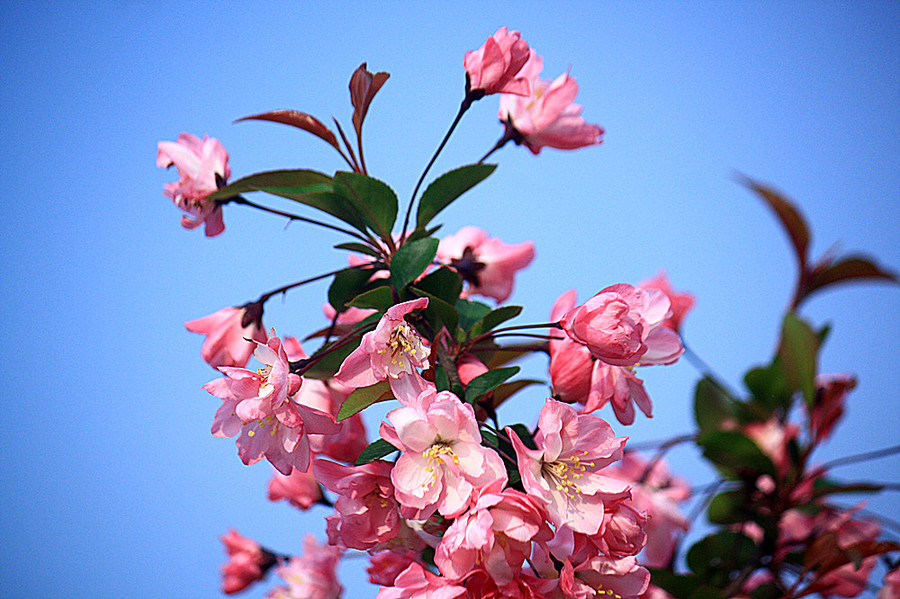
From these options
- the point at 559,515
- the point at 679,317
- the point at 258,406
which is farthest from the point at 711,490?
the point at 258,406

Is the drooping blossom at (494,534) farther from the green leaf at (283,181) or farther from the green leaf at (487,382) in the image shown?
the green leaf at (283,181)

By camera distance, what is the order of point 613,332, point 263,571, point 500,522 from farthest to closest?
point 263,571 → point 613,332 → point 500,522

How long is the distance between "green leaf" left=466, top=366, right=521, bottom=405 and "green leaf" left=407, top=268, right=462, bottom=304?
11 cm

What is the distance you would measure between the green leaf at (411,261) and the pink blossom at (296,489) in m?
0.44

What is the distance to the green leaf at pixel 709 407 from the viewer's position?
1.58m

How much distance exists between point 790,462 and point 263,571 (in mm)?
1169

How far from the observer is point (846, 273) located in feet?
5.98

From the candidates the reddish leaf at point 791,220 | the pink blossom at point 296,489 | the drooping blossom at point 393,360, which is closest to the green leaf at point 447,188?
the drooping blossom at point 393,360

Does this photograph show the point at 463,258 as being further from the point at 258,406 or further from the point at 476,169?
the point at 258,406

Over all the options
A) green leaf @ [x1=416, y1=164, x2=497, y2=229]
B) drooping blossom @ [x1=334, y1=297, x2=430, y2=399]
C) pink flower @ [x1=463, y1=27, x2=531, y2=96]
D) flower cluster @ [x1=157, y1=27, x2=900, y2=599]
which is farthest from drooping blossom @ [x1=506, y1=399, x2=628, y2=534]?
pink flower @ [x1=463, y1=27, x2=531, y2=96]

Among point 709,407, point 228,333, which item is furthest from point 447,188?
point 709,407

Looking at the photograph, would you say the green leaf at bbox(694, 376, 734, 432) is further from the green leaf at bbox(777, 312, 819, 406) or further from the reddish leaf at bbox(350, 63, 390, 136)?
the reddish leaf at bbox(350, 63, 390, 136)

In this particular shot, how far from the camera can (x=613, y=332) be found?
1.93 feet

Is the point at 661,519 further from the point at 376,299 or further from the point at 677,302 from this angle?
the point at 376,299
